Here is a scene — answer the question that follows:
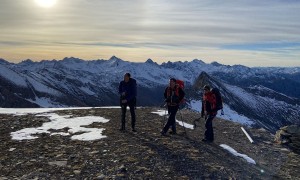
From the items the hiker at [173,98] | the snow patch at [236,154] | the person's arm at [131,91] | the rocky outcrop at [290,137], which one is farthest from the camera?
the rocky outcrop at [290,137]

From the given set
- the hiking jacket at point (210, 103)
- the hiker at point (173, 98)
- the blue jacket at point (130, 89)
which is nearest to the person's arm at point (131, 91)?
the blue jacket at point (130, 89)

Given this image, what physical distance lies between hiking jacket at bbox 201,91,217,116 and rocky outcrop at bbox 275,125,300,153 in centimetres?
656

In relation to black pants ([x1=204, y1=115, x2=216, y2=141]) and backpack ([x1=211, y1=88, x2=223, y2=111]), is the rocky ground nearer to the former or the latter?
black pants ([x1=204, y1=115, x2=216, y2=141])

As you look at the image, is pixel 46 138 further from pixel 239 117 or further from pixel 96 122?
pixel 239 117

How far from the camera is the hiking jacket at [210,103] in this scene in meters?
20.5

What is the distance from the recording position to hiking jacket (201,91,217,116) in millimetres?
20541

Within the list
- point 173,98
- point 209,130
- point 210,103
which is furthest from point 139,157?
point 210,103

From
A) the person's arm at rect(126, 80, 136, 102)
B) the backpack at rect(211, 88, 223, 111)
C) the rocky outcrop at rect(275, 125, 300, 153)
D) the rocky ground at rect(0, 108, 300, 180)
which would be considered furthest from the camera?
the rocky outcrop at rect(275, 125, 300, 153)

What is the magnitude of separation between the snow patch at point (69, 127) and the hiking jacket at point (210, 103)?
5831mm

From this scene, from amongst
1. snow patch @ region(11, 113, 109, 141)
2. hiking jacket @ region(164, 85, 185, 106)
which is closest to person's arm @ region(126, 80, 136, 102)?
hiking jacket @ region(164, 85, 185, 106)

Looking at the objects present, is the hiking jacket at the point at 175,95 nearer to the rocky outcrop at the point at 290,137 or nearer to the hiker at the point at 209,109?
the hiker at the point at 209,109

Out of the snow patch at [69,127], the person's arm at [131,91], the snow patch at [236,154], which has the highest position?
the person's arm at [131,91]

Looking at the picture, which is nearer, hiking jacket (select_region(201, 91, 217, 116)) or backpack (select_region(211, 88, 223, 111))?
backpack (select_region(211, 88, 223, 111))

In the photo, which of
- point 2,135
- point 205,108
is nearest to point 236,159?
→ point 205,108
